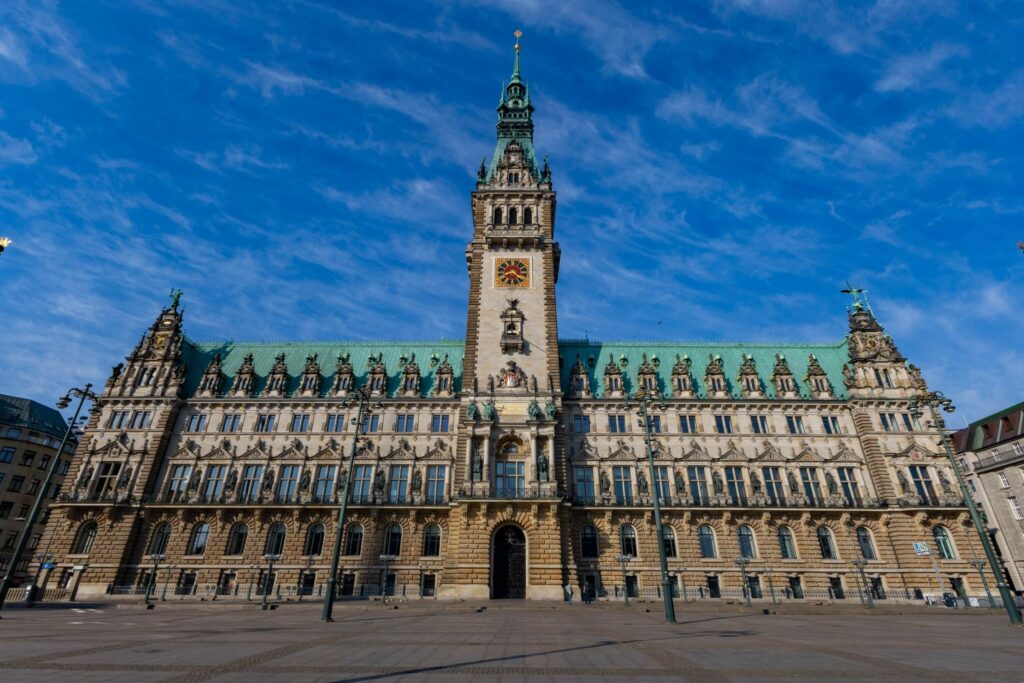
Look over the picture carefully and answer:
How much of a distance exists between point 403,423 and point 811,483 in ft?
124

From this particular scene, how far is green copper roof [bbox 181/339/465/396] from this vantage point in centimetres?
5091

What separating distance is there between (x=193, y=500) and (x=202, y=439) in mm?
5975

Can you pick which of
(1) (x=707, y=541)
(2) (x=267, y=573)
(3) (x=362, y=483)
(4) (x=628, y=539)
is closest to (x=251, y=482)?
(3) (x=362, y=483)

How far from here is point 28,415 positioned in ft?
229

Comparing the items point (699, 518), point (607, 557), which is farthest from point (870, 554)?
point (607, 557)

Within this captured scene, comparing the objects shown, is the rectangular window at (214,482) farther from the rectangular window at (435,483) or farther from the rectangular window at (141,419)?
the rectangular window at (435,483)

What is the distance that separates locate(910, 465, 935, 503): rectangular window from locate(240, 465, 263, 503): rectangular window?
5783cm

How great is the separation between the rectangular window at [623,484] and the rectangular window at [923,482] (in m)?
24.3

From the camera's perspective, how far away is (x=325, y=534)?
139ft

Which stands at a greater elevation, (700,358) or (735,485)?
(700,358)

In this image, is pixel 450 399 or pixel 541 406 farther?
pixel 450 399

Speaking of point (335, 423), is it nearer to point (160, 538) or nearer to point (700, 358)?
point (160, 538)

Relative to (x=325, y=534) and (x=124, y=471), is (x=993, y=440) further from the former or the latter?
(x=124, y=471)

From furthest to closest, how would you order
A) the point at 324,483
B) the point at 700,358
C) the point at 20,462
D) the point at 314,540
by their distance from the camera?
the point at 20,462 → the point at 700,358 → the point at 324,483 → the point at 314,540
